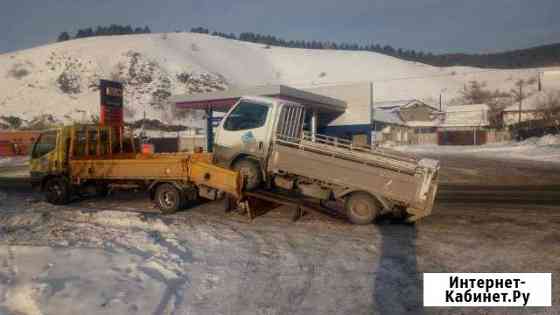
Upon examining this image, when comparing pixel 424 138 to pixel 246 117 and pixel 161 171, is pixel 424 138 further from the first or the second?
pixel 161 171

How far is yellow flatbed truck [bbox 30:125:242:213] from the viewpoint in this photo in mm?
9344

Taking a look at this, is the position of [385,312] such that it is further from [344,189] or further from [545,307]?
[344,189]

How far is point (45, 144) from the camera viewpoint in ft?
37.1

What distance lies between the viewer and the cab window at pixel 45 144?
1114cm

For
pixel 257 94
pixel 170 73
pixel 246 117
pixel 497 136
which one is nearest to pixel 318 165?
pixel 246 117

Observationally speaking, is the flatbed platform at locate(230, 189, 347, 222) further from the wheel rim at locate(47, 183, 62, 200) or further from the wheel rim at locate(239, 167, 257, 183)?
the wheel rim at locate(47, 183, 62, 200)

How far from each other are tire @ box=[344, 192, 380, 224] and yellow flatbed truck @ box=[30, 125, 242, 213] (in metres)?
2.51

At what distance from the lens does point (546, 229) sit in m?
8.23

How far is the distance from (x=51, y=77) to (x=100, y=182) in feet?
241

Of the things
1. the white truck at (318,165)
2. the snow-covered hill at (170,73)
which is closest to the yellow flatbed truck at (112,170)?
the white truck at (318,165)

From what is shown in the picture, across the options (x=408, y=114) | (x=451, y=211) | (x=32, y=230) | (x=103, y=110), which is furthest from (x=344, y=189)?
(x=408, y=114)

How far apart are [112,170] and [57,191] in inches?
87.8

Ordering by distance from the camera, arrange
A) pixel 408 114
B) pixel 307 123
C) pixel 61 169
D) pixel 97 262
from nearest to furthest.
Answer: pixel 97 262
pixel 61 169
pixel 307 123
pixel 408 114

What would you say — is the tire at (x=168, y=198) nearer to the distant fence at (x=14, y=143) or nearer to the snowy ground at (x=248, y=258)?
the snowy ground at (x=248, y=258)
